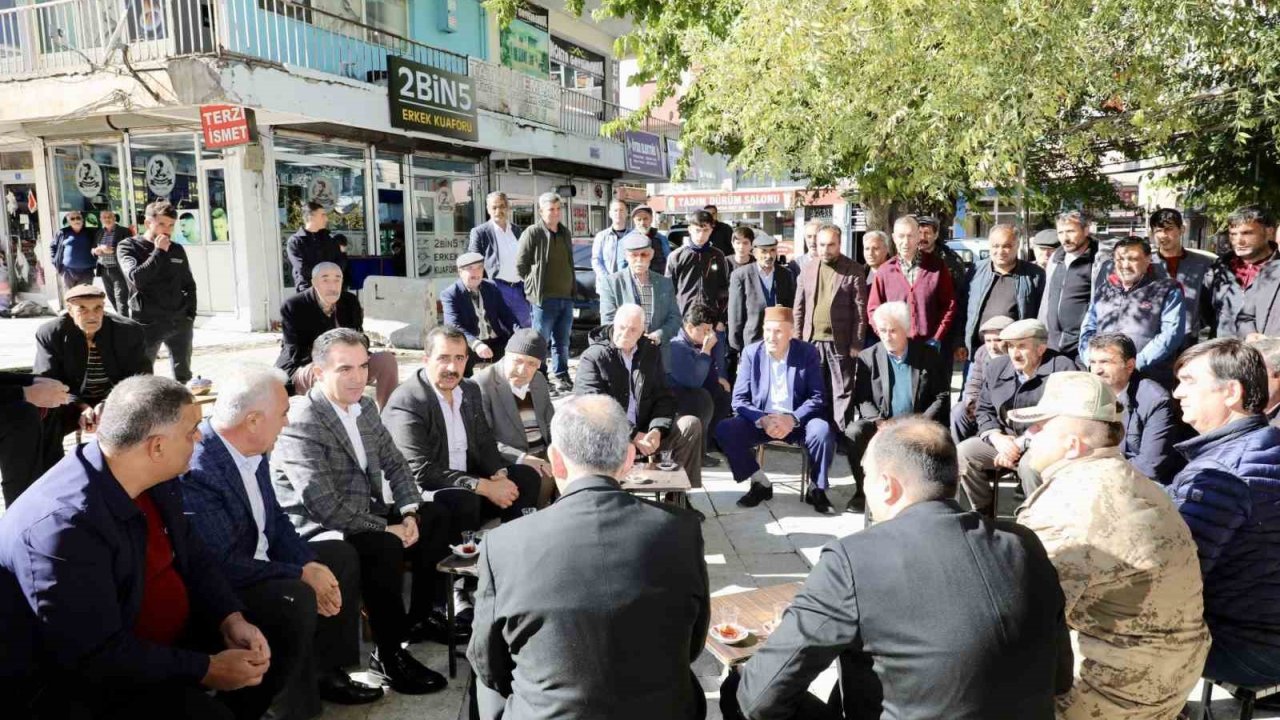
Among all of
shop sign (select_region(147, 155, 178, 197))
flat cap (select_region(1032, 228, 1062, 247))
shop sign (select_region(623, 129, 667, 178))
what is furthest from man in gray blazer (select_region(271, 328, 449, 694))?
shop sign (select_region(623, 129, 667, 178))

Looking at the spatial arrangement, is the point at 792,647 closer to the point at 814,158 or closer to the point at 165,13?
the point at 814,158

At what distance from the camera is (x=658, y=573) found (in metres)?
2.10

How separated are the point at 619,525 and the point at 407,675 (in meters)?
1.83

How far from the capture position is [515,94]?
16953mm

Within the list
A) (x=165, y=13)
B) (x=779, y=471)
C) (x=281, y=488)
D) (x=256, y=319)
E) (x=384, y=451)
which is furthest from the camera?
(x=256, y=319)

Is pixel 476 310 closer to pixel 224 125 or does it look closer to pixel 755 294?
pixel 755 294

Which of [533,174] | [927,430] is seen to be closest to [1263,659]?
[927,430]

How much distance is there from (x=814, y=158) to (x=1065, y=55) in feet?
8.30

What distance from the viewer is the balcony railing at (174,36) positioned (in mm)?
10922

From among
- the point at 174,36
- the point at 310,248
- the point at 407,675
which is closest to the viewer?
the point at 407,675

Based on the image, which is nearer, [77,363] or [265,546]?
[265,546]

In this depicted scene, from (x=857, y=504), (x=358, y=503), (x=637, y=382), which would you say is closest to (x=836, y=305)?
(x=857, y=504)

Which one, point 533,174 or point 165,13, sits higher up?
point 165,13

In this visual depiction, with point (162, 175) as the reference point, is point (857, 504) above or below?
below
